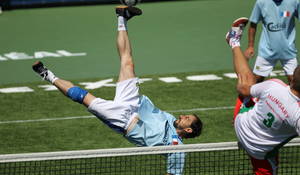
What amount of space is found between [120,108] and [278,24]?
5.80 metres

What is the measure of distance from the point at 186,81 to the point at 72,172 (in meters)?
6.78

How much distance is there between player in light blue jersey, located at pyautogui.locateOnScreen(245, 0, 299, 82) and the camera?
15539mm

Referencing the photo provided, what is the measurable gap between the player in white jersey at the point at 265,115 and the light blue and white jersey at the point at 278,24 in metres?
5.84

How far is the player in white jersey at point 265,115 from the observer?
8.85m

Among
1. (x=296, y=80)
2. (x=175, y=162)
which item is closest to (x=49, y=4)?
(x=175, y=162)

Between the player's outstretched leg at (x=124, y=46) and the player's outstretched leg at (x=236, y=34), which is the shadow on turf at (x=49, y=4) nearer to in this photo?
the player's outstretched leg at (x=124, y=46)

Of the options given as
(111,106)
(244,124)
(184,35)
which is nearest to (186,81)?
(184,35)

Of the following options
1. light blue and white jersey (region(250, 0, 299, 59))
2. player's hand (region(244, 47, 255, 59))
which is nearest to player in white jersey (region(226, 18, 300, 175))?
player's hand (region(244, 47, 255, 59))

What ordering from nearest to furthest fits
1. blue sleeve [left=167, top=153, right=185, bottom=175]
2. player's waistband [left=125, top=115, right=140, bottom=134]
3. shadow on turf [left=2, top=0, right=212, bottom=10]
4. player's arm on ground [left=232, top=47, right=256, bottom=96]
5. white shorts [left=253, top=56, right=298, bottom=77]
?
player's arm on ground [left=232, top=47, right=256, bottom=96]
blue sleeve [left=167, top=153, right=185, bottom=175]
player's waistband [left=125, top=115, right=140, bottom=134]
white shorts [left=253, top=56, right=298, bottom=77]
shadow on turf [left=2, top=0, right=212, bottom=10]

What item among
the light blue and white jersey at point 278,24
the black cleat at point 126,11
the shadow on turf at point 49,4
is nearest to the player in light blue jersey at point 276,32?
the light blue and white jersey at point 278,24

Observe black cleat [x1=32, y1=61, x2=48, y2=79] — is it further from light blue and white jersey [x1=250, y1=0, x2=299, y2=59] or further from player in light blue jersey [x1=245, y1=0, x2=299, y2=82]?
light blue and white jersey [x1=250, y1=0, x2=299, y2=59]

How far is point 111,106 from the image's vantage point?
429 inches

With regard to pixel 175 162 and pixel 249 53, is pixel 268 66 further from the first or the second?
pixel 175 162

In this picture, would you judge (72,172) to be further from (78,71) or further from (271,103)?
(78,71)
